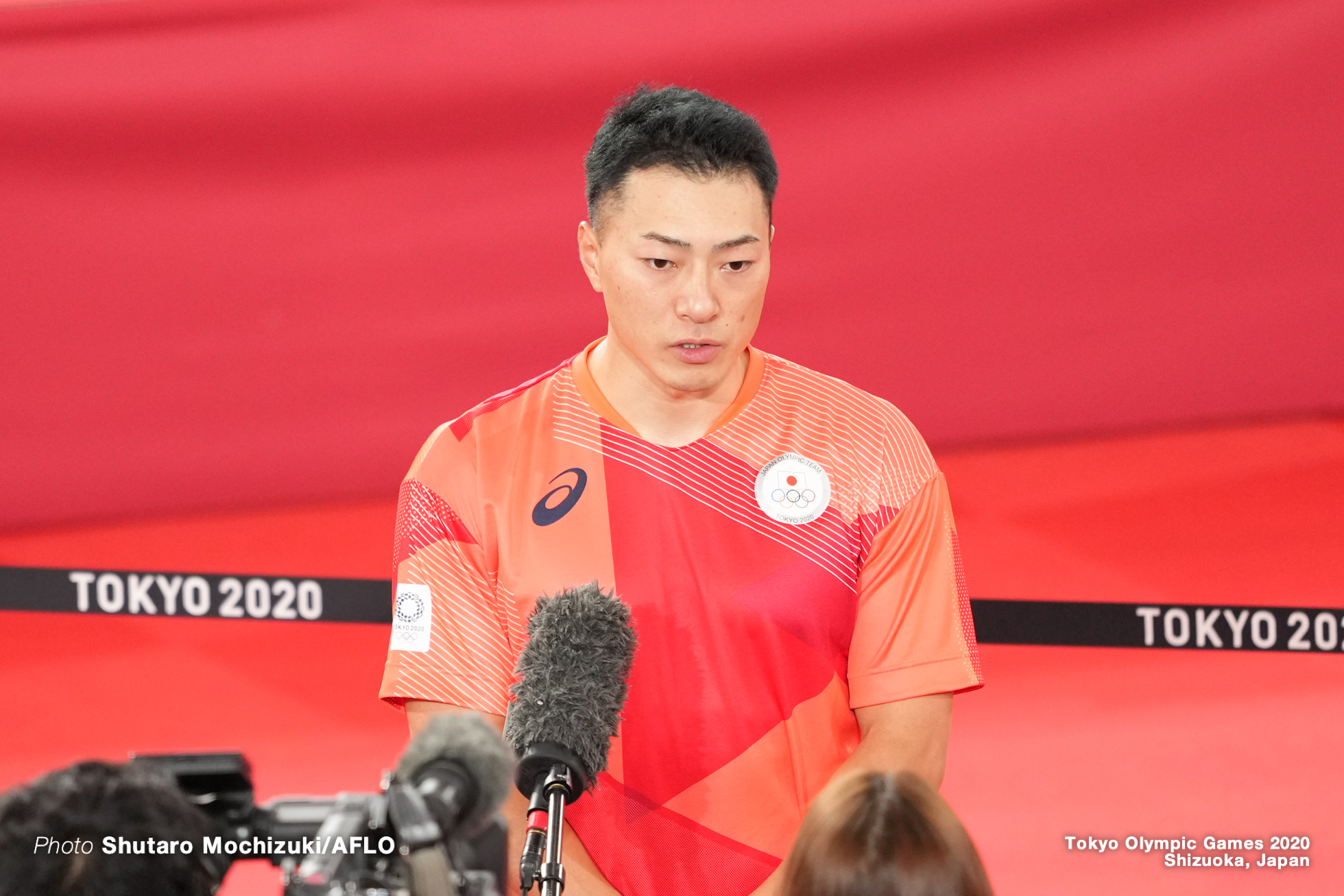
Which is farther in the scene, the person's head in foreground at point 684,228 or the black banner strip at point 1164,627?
the black banner strip at point 1164,627

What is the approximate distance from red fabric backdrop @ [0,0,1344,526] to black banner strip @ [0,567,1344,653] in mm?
262

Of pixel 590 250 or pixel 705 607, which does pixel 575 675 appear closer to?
pixel 705 607

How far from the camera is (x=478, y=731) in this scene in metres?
1.12

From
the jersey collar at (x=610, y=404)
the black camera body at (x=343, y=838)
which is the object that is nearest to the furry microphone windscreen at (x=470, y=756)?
the black camera body at (x=343, y=838)

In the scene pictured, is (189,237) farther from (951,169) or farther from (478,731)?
(478,731)

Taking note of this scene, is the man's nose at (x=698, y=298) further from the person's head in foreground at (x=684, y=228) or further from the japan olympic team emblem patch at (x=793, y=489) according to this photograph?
the japan olympic team emblem patch at (x=793, y=489)

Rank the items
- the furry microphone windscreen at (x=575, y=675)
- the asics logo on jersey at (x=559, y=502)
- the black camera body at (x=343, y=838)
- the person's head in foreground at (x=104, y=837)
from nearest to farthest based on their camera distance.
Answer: the black camera body at (x=343, y=838) → the person's head in foreground at (x=104, y=837) → the furry microphone windscreen at (x=575, y=675) → the asics logo on jersey at (x=559, y=502)

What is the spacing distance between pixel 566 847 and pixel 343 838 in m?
0.87

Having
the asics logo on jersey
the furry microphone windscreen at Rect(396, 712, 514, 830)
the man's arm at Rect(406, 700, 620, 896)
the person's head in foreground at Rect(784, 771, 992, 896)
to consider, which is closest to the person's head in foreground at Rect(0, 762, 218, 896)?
the furry microphone windscreen at Rect(396, 712, 514, 830)

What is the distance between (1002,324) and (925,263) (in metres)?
0.24

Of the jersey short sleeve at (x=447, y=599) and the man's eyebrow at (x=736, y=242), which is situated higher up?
the man's eyebrow at (x=736, y=242)

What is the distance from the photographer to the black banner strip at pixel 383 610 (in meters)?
3.48

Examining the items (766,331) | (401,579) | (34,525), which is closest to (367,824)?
(401,579)

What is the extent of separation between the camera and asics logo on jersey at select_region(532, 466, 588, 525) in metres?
1.95
